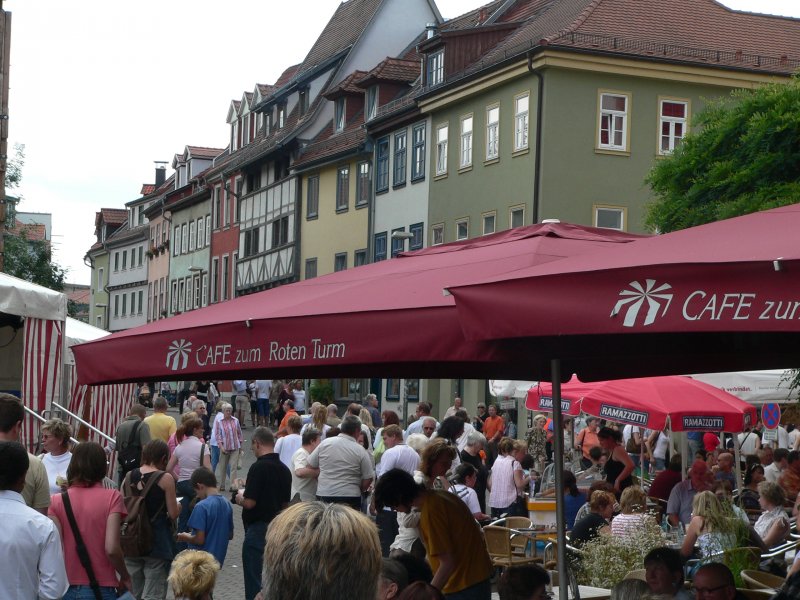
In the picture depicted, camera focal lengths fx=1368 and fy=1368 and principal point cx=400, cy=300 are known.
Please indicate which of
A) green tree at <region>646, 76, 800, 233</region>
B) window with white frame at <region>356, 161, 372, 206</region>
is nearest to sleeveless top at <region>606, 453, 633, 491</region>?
green tree at <region>646, 76, 800, 233</region>

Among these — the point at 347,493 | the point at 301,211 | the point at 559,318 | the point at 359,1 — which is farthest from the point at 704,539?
the point at 359,1

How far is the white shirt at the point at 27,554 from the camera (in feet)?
19.9

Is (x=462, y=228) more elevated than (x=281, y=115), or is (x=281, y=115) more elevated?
(x=281, y=115)

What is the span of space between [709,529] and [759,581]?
221cm

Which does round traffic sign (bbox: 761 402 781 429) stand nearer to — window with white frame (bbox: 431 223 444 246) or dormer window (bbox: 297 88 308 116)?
window with white frame (bbox: 431 223 444 246)

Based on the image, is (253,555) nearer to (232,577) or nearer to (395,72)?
(232,577)

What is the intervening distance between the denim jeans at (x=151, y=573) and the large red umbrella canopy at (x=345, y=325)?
2691 millimetres

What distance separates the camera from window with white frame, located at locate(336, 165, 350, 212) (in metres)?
51.5

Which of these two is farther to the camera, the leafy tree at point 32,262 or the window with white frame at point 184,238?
the window with white frame at point 184,238

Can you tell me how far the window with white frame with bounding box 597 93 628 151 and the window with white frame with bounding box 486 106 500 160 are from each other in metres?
3.29

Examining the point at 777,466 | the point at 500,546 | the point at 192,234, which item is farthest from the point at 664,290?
the point at 192,234

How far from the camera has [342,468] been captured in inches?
533

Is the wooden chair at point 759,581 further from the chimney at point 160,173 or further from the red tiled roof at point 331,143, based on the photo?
the chimney at point 160,173

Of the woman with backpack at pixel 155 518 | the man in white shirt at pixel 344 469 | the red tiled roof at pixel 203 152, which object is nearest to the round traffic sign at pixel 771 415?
the man in white shirt at pixel 344 469
